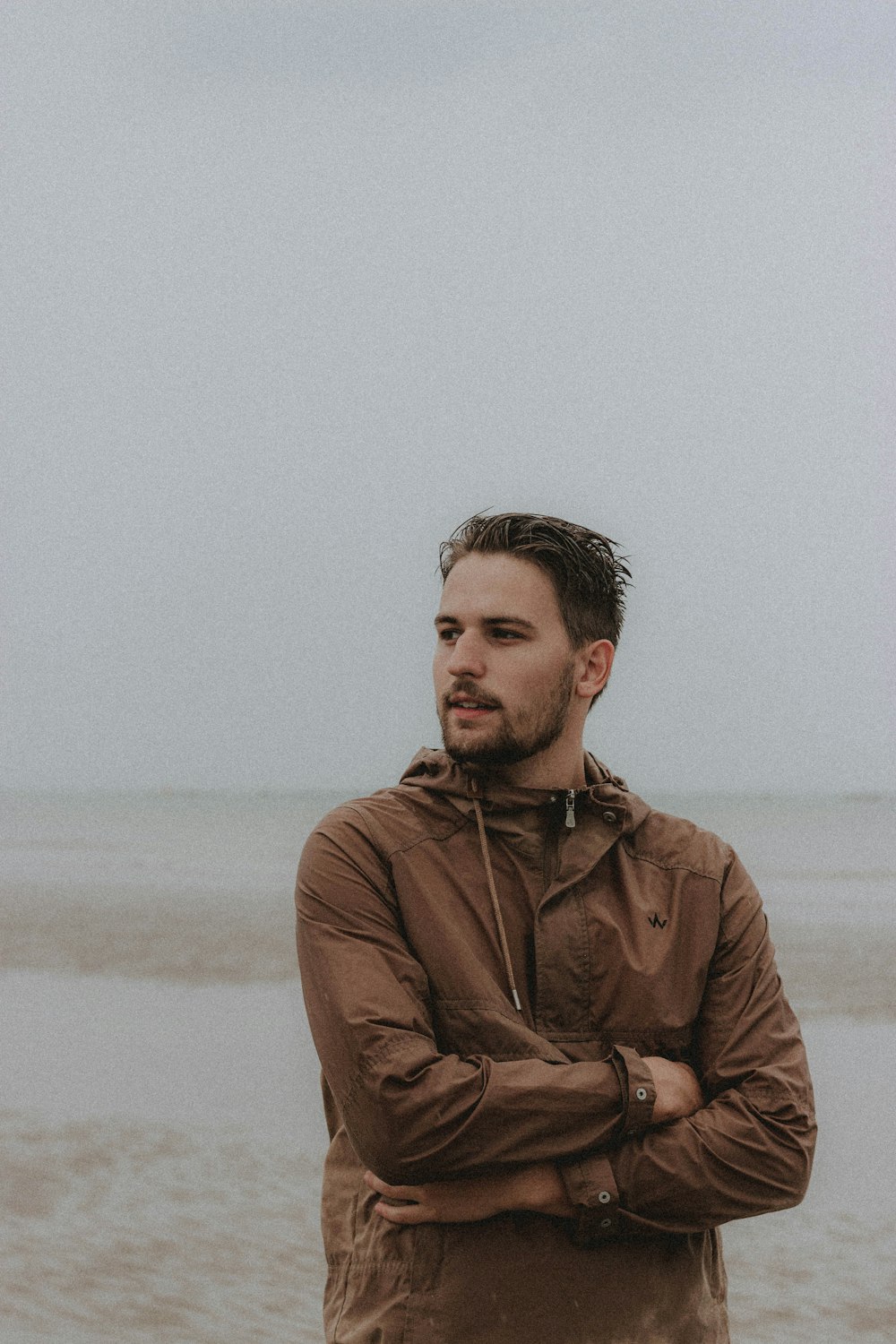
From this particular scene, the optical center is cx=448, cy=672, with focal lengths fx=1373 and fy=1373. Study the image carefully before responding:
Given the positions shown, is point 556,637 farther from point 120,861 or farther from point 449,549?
point 120,861

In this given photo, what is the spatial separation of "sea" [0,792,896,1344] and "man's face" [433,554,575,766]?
336 centimetres

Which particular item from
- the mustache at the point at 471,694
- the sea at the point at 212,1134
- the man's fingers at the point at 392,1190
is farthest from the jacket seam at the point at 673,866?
the sea at the point at 212,1134

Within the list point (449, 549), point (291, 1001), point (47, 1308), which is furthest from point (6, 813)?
point (449, 549)

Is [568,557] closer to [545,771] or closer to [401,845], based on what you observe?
[545,771]

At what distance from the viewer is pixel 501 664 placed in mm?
2486

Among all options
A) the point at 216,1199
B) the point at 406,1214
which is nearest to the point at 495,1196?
the point at 406,1214

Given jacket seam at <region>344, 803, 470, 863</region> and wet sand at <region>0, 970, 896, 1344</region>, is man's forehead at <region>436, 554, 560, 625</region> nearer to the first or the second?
jacket seam at <region>344, 803, 470, 863</region>

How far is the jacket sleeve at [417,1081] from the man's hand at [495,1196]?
0.05 meters

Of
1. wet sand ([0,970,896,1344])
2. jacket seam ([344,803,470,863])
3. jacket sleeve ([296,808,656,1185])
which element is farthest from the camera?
wet sand ([0,970,896,1344])

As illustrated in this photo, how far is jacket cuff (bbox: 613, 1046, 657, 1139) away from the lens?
2.22 meters

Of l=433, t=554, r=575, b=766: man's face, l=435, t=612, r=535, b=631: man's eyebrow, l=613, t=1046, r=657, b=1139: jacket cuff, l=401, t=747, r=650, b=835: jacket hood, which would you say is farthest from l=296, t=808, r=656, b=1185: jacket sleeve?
l=435, t=612, r=535, b=631: man's eyebrow

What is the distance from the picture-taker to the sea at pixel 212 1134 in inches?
205

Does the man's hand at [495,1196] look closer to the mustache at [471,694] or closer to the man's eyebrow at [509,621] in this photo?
the mustache at [471,694]

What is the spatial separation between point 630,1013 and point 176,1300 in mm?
3595
